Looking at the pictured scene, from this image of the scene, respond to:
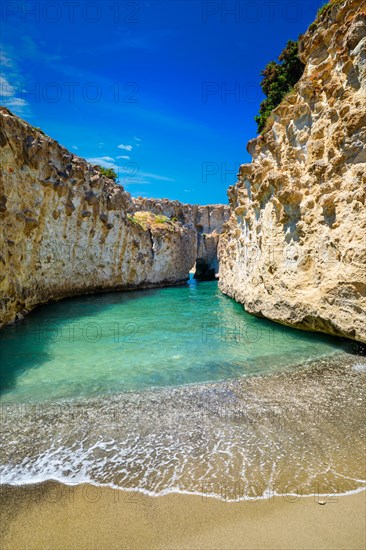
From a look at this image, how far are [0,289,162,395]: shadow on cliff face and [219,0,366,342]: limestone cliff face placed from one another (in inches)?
284

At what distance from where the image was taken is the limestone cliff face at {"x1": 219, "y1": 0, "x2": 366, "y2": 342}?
856 centimetres

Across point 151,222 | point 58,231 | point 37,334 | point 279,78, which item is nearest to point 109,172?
point 151,222

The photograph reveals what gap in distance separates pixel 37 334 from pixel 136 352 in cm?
491

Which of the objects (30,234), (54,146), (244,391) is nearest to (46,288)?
(30,234)

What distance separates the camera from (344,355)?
8.48 m

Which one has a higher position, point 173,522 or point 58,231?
point 58,231

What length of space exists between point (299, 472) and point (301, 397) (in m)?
2.37

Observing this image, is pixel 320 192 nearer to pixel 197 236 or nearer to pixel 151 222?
pixel 151 222

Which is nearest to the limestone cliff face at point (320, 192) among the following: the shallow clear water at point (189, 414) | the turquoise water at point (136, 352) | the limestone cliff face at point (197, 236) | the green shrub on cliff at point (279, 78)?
the turquoise water at point (136, 352)

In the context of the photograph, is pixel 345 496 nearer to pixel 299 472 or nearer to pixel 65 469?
pixel 299 472

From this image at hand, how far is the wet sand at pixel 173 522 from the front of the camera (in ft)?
9.41

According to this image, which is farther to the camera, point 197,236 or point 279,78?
point 197,236

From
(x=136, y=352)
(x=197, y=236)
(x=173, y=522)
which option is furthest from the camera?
(x=197, y=236)

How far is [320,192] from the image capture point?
10039 millimetres
